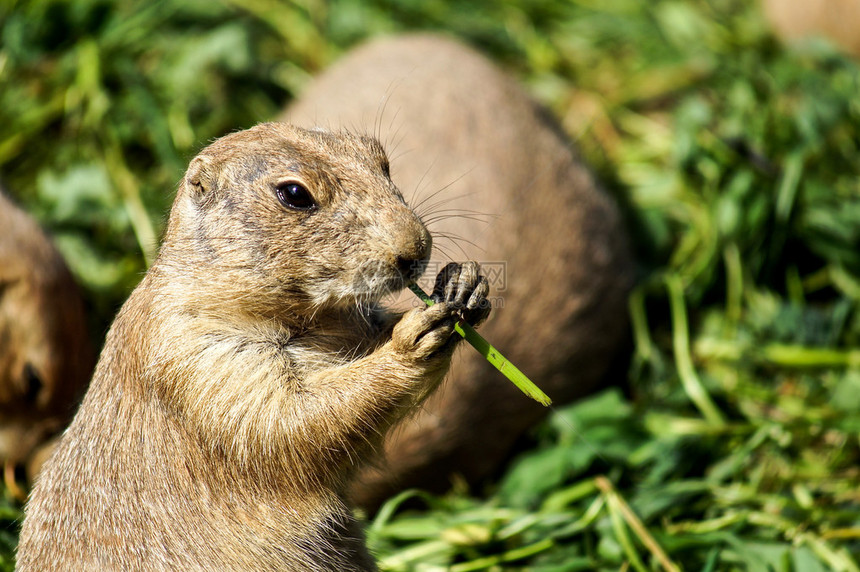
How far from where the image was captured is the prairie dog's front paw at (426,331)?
95.6 inches

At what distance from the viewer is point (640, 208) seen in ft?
17.3

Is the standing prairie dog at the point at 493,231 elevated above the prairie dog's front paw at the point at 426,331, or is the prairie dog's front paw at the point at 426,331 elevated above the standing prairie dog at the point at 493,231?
the prairie dog's front paw at the point at 426,331

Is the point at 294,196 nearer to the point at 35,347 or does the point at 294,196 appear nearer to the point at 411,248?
the point at 411,248

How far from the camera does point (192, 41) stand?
5789 mm

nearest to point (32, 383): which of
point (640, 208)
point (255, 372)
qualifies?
point (255, 372)

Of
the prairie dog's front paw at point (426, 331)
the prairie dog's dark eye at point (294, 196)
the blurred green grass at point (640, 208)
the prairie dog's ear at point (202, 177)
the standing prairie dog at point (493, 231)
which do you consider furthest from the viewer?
the standing prairie dog at point (493, 231)

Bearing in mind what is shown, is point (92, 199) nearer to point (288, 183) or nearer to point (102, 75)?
point (102, 75)

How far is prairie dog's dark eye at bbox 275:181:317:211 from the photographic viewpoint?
2.56 meters

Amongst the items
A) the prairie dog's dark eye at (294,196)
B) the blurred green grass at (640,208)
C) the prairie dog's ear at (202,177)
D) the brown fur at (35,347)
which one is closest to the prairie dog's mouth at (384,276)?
the prairie dog's dark eye at (294,196)

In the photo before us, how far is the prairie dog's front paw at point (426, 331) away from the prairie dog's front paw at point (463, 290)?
42 mm

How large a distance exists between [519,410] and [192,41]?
342 centimetres

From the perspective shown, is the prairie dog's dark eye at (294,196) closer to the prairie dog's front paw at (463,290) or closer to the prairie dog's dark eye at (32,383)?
the prairie dog's front paw at (463,290)

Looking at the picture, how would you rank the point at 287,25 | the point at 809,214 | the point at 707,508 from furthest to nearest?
the point at 287,25 < the point at 809,214 < the point at 707,508

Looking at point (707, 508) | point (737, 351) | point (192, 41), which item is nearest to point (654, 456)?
point (707, 508)
